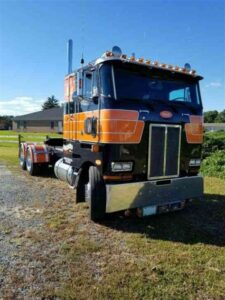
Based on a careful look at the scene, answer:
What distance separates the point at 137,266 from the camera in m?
3.80

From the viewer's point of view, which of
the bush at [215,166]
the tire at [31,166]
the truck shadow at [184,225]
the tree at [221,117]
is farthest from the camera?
the tree at [221,117]

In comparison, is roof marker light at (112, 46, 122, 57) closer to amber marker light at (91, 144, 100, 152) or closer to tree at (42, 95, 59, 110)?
amber marker light at (91, 144, 100, 152)

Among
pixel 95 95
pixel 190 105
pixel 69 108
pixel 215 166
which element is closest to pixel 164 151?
pixel 190 105

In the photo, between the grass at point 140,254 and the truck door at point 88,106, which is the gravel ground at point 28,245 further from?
the truck door at point 88,106

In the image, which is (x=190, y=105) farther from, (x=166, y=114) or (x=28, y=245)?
(x=28, y=245)

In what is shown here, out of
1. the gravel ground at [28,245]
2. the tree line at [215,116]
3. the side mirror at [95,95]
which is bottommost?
the gravel ground at [28,245]

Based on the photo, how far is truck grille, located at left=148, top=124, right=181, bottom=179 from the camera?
527cm

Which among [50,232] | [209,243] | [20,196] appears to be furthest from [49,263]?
[20,196]

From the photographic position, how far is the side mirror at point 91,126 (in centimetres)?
531

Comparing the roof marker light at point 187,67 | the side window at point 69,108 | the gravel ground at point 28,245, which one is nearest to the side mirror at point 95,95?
the side window at point 69,108

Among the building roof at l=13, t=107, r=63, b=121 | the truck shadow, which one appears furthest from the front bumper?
the building roof at l=13, t=107, r=63, b=121

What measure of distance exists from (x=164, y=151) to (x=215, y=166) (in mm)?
6997

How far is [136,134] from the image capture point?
200 inches

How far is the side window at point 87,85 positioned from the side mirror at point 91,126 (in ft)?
1.46
